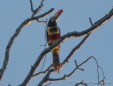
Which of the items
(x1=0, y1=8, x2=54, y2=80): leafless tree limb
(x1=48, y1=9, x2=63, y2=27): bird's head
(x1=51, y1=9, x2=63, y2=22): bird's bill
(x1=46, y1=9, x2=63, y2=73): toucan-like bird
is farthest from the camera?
(x1=48, y1=9, x2=63, y2=27): bird's head

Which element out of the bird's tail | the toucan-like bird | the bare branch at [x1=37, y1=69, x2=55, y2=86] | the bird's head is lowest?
the bare branch at [x1=37, y1=69, x2=55, y2=86]

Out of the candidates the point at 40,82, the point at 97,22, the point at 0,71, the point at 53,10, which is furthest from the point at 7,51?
the point at 97,22

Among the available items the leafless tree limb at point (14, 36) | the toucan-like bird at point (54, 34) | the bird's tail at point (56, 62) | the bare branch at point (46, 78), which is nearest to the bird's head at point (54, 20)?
the toucan-like bird at point (54, 34)

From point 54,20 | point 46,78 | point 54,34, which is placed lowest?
point 46,78

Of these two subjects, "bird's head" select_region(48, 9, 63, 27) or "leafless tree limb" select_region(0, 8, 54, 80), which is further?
"bird's head" select_region(48, 9, 63, 27)

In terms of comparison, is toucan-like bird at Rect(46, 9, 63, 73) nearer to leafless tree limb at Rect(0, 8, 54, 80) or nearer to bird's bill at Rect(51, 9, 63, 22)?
bird's bill at Rect(51, 9, 63, 22)

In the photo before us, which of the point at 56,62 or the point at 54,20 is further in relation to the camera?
the point at 54,20

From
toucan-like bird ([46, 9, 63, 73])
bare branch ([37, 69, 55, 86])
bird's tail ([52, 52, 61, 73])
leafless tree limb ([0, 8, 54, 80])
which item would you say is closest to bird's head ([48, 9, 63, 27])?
toucan-like bird ([46, 9, 63, 73])

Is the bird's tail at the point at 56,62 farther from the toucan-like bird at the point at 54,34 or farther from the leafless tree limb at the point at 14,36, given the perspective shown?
the leafless tree limb at the point at 14,36

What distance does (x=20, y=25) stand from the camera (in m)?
4.20

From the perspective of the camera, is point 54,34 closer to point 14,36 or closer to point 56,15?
point 56,15

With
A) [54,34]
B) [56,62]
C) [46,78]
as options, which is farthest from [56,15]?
[46,78]

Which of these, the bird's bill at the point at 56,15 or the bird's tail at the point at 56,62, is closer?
the bird's tail at the point at 56,62

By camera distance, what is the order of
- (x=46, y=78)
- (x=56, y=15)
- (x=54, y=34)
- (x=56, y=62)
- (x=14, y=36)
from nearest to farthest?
(x=46, y=78) < (x=14, y=36) < (x=56, y=62) < (x=56, y=15) < (x=54, y=34)
